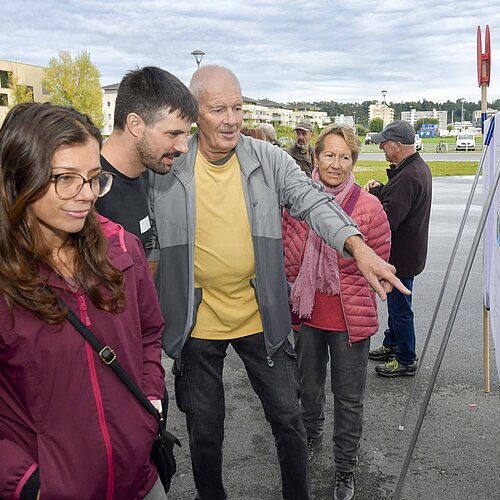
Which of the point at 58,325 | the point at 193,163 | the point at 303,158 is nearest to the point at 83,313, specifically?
the point at 58,325

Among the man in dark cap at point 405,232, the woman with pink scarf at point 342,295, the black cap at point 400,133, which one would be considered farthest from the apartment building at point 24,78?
the woman with pink scarf at point 342,295

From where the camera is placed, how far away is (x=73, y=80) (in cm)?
4788

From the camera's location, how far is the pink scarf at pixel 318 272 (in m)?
3.07

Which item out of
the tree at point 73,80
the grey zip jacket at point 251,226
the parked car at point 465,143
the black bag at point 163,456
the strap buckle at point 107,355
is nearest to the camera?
the strap buckle at point 107,355

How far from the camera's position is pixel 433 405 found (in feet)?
13.3

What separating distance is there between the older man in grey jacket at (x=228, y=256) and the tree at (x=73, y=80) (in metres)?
47.4

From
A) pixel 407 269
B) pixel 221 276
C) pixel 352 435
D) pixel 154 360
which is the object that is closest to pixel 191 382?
pixel 221 276

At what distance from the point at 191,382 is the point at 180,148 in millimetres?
1144

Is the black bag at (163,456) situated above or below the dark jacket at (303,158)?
below

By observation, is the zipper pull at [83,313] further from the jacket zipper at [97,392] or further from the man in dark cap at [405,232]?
the man in dark cap at [405,232]

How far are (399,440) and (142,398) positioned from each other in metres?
2.45

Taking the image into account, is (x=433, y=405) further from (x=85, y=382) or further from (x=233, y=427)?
(x=85, y=382)

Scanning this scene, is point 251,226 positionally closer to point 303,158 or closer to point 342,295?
point 342,295

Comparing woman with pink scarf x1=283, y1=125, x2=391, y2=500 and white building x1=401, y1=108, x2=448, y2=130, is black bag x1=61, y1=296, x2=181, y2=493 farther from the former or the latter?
white building x1=401, y1=108, x2=448, y2=130
